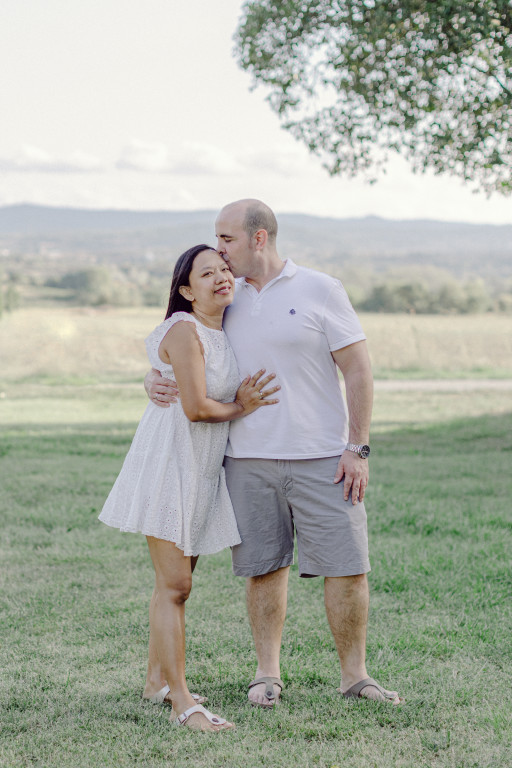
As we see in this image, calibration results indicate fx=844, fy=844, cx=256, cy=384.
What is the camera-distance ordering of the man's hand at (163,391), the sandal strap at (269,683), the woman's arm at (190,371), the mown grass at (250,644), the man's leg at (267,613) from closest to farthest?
the mown grass at (250,644), the woman's arm at (190,371), the man's hand at (163,391), the sandal strap at (269,683), the man's leg at (267,613)

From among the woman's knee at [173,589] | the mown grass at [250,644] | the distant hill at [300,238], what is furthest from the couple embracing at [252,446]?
the distant hill at [300,238]

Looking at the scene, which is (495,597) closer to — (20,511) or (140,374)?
(20,511)

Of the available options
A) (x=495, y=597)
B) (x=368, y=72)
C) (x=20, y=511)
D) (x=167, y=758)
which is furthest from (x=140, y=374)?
(x=167, y=758)

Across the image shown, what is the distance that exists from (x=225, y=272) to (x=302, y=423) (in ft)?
2.33

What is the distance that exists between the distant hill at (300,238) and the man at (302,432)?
75.2 m

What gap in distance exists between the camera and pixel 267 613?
3754 mm

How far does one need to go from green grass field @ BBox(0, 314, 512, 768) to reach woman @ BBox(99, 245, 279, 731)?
0.33m

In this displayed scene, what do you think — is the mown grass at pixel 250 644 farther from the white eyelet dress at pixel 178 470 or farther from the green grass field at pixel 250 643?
the white eyelet dress at pixel 178 470

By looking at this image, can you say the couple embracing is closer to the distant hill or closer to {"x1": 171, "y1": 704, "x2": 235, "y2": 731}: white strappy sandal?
{"x1": 171, "y1": 704, "x2": 235, "y2": 731}: white strappy sandal

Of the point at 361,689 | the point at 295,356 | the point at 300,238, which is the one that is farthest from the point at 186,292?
the point at 300,238

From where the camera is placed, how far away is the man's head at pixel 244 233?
139 inches

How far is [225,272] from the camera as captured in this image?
3471mm

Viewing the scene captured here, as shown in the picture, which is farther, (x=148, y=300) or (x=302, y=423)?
(x=148, y=300)

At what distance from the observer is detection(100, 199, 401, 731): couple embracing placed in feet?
11.3
